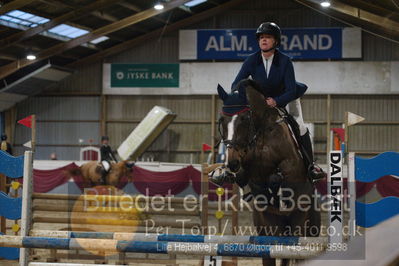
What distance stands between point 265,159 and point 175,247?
27.6 inches

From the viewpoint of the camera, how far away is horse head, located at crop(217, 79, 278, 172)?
3029mm

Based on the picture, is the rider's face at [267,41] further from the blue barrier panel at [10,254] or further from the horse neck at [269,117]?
the blue barrier panel at [10,254]

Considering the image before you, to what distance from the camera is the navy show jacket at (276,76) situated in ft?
11.1

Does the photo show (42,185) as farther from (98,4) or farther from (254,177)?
(254,177)

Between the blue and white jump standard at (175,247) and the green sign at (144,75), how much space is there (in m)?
14.2

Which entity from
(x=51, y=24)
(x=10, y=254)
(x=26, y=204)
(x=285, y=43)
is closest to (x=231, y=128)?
(x=26, y=204)

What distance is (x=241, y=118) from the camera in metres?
3.18

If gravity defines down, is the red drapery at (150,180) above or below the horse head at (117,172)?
below

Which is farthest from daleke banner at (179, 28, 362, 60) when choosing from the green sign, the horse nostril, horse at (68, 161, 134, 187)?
the horse nostril

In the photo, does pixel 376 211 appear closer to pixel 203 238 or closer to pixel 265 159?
pixel 265 159

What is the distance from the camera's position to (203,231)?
4922 millimetres

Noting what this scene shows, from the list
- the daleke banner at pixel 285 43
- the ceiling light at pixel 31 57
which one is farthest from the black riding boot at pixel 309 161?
the ceiling light at pixel 31 57

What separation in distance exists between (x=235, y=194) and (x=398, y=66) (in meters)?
12.2

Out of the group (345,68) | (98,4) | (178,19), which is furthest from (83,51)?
(345,68)
